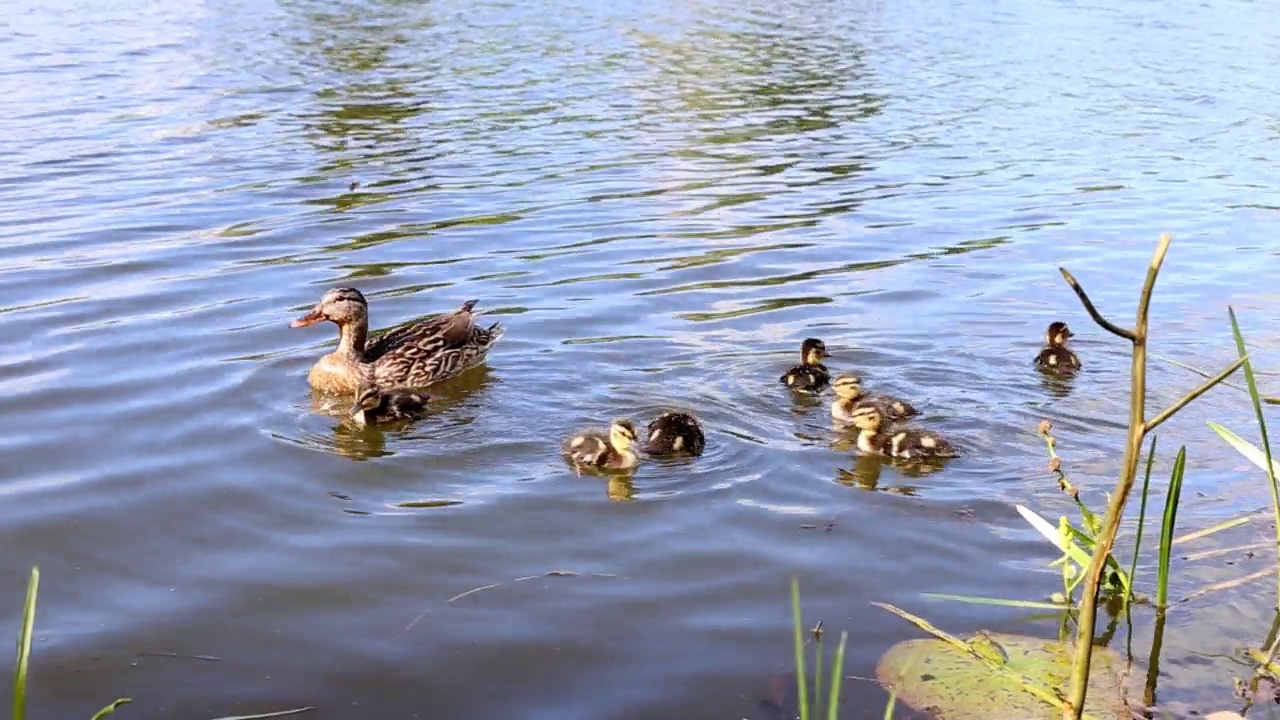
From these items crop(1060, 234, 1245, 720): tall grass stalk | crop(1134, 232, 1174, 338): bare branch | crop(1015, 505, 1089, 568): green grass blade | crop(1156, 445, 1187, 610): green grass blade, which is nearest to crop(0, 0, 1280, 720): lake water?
crop(1156, 445, 1187, 610): green grass blade

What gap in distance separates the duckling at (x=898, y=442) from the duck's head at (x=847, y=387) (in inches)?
14.2

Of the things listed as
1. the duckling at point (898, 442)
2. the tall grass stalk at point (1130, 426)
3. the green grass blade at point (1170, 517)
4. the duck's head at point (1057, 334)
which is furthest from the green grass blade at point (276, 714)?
the duck's head at point (1057, 334)

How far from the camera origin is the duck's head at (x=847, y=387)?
21.9 ft

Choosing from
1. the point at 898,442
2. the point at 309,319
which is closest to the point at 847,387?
the point at 898,442

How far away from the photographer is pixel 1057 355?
7.39 meters

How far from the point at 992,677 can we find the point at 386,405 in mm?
3443

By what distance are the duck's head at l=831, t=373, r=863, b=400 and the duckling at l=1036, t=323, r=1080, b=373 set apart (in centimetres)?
122

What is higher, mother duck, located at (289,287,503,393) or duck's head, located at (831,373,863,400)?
duck's head, located at (831,373,863,400)

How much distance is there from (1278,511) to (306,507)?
134 inches

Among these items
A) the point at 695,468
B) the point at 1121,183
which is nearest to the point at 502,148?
the point at 1121,183

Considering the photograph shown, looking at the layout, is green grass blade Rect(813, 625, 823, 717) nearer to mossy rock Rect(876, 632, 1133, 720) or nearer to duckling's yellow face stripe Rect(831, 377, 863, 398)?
mossy rock Rect(876, 632, 1133, 720)

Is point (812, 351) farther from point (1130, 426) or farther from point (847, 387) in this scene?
point (1130, 426)

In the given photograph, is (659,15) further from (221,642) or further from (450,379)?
(221,642)

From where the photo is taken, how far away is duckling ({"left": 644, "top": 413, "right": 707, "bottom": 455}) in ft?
19.7
